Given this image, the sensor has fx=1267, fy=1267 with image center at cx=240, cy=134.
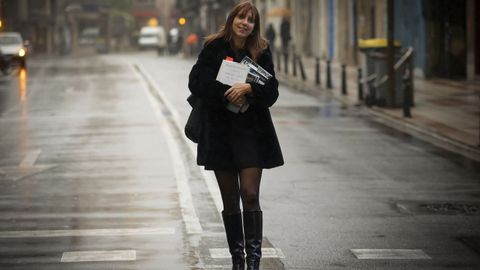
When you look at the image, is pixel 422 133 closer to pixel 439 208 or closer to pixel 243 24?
pixel 439 208

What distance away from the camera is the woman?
7859 millimetres

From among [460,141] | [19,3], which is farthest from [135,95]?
[19,3]

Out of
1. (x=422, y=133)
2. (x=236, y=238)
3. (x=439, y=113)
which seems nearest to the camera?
(x=236, y=238)

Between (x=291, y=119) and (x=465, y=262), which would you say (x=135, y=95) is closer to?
(x=291, y=119)

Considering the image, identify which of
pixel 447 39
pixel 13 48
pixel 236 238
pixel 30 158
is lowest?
pixel 13 48

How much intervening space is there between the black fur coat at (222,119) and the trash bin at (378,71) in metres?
18.2

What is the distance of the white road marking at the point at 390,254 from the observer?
9148 millimetres

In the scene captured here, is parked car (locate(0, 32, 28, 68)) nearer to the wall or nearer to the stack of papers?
the wall

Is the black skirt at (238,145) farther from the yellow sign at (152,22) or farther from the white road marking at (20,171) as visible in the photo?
the yellow sign at (152,22)

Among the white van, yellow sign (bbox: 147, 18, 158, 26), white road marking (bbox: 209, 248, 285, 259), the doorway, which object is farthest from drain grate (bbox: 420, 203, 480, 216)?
yellow sign (bbox: 147, 18, 158, 26)

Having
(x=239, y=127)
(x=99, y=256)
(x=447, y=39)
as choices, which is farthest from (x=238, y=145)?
(x=447, y=39)

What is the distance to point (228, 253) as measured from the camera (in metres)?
9.31

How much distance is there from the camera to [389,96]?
26000 mm

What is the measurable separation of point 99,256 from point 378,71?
17.9 meters
